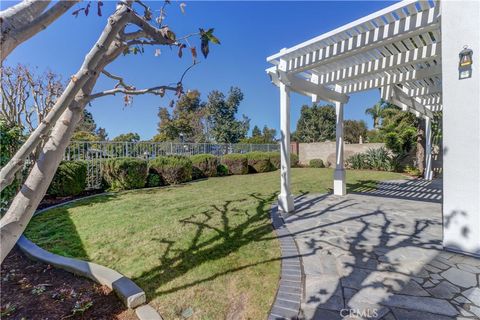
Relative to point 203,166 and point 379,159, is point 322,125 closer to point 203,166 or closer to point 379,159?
point 379,159

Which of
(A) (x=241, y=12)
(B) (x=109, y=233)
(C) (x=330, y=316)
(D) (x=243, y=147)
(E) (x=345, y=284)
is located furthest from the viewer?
(D) (x=243, y=147)

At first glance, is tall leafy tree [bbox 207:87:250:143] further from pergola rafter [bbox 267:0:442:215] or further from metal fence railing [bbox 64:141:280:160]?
pergola rafter [bbox 267:0:442:215]

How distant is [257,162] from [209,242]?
10675mm

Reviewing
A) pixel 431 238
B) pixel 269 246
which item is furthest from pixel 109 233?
pixel 431 238

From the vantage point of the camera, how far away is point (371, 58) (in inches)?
207

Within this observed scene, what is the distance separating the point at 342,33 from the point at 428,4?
46.5 inches

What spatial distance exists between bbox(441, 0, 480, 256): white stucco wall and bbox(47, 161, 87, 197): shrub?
9.04 meters

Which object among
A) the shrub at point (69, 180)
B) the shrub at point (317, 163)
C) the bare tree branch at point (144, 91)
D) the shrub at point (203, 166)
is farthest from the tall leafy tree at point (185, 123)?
the bare tree branch at point (144, 91)

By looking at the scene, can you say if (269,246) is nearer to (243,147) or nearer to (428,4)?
(428,4)

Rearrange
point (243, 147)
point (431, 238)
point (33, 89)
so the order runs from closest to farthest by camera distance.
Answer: point (431, 238), point (33, 89), point (243, 147)

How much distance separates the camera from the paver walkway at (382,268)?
2.10 meters

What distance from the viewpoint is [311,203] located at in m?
5.95

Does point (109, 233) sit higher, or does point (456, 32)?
point (456, 32)

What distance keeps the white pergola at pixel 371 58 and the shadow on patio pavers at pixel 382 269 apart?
0.74 m
